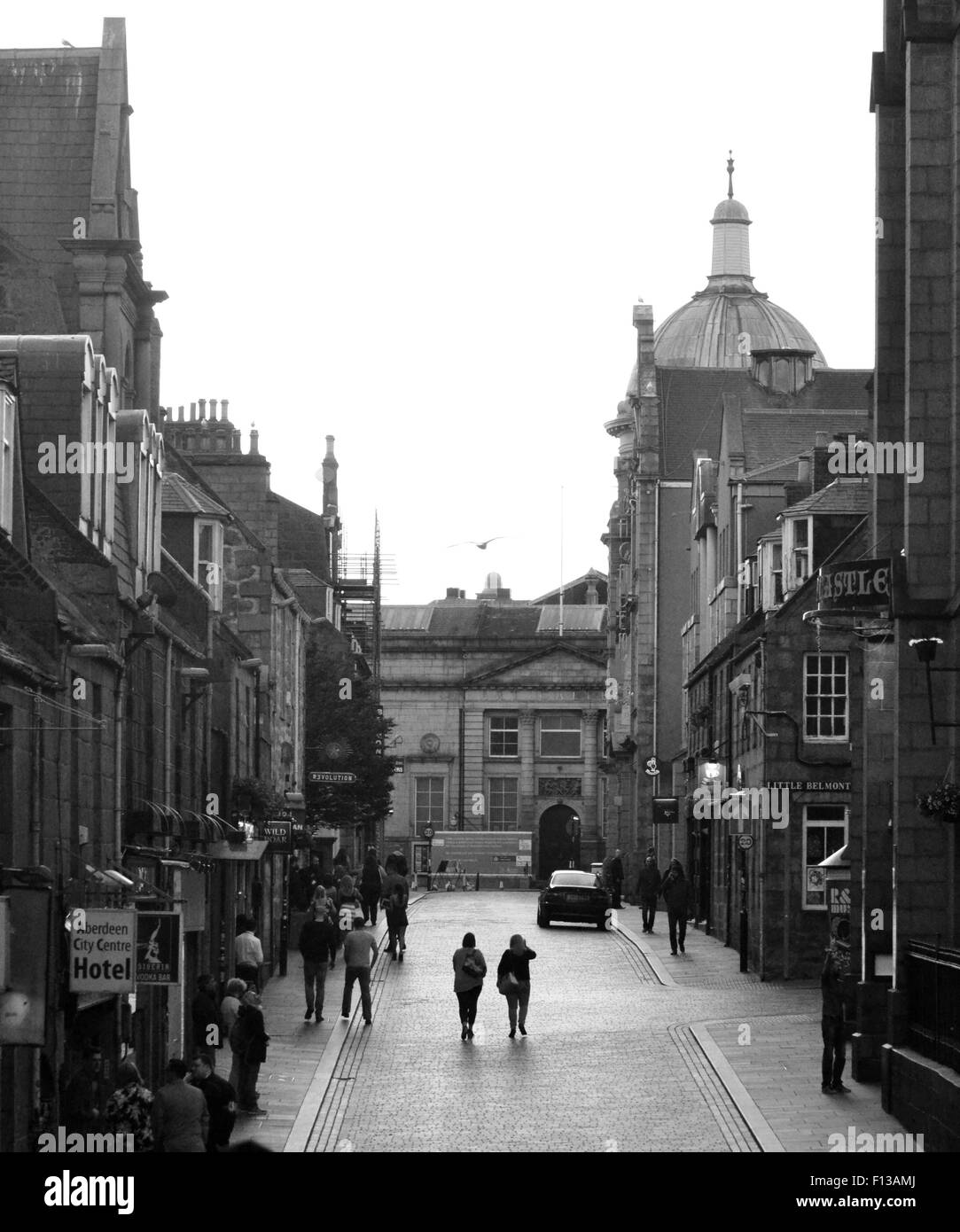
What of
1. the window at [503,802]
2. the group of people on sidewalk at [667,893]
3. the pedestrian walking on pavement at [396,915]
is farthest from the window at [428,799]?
the pedestrian walking on pavement at [396,915]

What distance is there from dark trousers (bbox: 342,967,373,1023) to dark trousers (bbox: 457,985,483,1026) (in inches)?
67.5

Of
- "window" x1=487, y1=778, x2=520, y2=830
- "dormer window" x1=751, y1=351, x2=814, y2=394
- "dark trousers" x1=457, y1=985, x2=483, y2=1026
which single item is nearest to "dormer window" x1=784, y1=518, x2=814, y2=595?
"dark trousers" x1=457, y1=985, x2=483, y2=1026

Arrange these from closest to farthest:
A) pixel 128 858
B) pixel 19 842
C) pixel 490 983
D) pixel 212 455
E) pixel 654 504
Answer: pixel 19 842
pixel 128 858
pixel 490 983
pixel 212 455
pixel 654 504

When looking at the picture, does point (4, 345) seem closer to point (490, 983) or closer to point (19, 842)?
point (19, 842)

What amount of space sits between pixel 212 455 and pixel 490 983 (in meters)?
16.5

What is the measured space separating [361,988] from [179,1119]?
1374 cm

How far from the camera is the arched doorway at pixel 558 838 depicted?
363ft

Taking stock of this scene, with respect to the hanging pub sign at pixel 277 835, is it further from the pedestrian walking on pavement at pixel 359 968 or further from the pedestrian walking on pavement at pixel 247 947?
the pedestrian walking on pavement at pixel 247 947

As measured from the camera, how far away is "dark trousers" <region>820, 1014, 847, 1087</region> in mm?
23828

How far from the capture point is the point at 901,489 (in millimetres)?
25297

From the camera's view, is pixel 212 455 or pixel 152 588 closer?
pixel 152 588

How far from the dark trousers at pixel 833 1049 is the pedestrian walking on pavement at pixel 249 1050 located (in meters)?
5.82

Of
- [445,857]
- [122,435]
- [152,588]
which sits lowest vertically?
[445,857]
